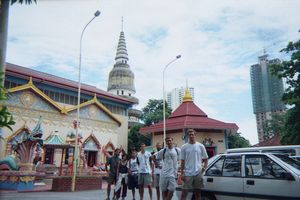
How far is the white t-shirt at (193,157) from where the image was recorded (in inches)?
241

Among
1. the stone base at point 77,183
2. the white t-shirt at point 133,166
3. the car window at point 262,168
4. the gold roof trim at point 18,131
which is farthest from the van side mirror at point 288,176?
the gold roof trim at point 18,131

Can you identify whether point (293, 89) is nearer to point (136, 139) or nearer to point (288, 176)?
point (288, 176)

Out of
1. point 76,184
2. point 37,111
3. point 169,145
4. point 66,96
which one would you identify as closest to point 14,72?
point 37,111

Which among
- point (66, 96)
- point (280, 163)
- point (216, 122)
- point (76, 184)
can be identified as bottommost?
point (76, 184)

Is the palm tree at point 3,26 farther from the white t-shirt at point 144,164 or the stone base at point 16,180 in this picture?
the stone base at point 16,180

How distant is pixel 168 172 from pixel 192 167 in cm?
88

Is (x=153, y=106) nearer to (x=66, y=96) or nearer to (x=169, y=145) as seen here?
(x=66, y=96)

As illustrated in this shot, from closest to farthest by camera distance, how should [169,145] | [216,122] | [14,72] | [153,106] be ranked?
[169,145] → [14,72] → [216,122] → [153,106]

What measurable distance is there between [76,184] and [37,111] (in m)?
10.8

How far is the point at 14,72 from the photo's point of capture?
22078 millimetres

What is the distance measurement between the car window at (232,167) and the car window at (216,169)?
100mm

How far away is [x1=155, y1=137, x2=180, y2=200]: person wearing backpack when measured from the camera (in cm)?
668

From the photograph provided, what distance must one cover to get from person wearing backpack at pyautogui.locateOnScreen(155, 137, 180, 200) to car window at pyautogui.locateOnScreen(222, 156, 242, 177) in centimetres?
120

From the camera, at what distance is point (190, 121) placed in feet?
77.0
